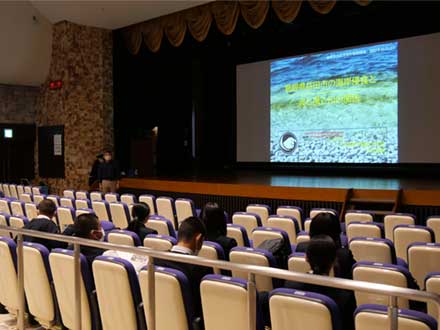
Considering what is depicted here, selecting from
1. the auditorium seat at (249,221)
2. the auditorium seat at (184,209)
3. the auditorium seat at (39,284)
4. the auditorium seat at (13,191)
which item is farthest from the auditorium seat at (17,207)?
the auditorium seat at (39,284)

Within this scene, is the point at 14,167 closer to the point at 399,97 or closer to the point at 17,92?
the point at 17,92

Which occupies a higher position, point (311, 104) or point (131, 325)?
point (311, 104)

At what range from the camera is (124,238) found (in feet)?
13.2

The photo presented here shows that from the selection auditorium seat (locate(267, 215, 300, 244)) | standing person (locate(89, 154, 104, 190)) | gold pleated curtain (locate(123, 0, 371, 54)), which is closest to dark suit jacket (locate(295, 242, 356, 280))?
auditorium seat (locate(267, 215, 300, 244))

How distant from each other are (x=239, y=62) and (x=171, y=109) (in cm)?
263

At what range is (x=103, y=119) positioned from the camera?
44.3 feet

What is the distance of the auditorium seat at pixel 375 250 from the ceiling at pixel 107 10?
8.37 m

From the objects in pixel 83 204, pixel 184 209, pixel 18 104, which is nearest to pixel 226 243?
pixel 184 209

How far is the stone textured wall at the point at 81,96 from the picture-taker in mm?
13047

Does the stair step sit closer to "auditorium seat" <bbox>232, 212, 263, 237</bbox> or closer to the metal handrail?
"auditorium seat" <bbox>232, 212, 263, 237</bbox>

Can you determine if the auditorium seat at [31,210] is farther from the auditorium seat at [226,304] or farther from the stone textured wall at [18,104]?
the stone textured wall at [18,104]

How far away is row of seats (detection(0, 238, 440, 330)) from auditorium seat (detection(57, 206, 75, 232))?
2000 mm

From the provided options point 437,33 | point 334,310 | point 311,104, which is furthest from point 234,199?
point 334,310

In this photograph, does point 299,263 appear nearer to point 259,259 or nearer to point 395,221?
point 259,259
